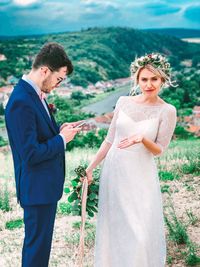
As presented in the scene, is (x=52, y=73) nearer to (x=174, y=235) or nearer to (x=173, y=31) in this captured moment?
(x=174, y=235)

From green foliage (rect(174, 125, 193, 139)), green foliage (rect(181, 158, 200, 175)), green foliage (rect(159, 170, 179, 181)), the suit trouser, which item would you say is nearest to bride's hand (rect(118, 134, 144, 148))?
the suit trouser

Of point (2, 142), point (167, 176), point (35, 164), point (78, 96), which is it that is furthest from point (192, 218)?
point (78, 96)

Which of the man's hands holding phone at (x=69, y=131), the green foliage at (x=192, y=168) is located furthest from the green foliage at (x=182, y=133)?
the man's hands holding phone at (x=69, y=131)

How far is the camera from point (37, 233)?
2.50 metres

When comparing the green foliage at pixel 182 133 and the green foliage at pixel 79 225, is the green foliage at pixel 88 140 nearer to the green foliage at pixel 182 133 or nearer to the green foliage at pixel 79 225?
the green foliage at pixel 182 133

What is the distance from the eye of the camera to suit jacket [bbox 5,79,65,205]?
226 centimetres

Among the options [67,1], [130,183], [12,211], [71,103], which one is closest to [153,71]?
[130,183]

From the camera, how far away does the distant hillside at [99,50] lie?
15.3 metres

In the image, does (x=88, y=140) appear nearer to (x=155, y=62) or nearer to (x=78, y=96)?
(x=78, y=96)

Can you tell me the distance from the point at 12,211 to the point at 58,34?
13.1 metres

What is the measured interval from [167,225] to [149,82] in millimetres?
1611

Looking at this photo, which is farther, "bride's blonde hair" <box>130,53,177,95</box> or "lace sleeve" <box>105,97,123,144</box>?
"lace sleeve" <box>105,97,123,144</box>

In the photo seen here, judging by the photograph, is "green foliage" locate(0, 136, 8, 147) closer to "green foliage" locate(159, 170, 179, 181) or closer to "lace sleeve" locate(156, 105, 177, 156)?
"green foliage" locate(159, 170, 179, 181)

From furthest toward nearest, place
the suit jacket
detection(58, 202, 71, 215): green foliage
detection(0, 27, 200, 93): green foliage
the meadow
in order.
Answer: detection(0, 27, 200, 93): green foliage → detection(58, 202, 71, 215): green foliage → the meadow → the suit jacket
